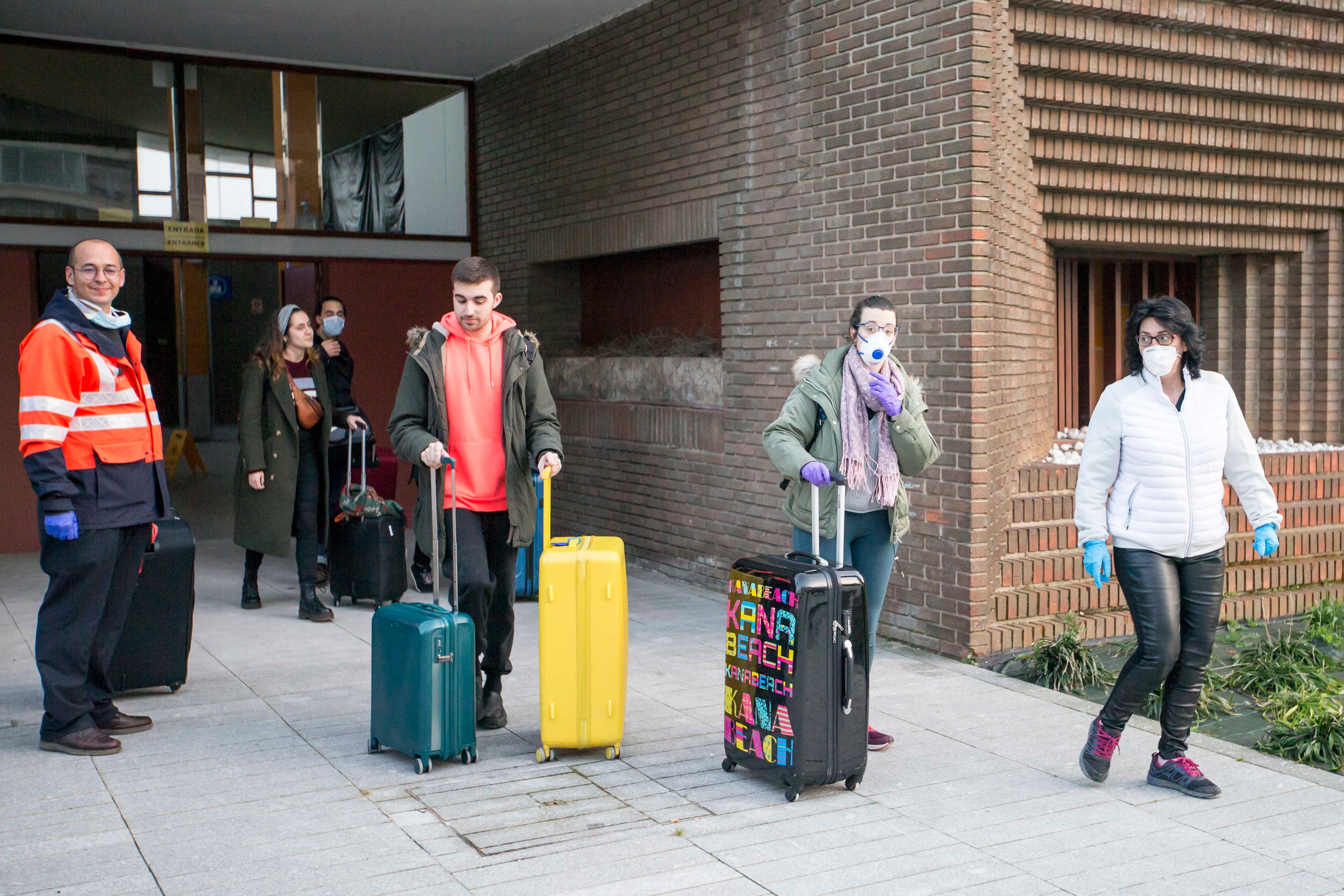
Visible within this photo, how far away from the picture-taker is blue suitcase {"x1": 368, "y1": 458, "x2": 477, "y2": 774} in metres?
4.61

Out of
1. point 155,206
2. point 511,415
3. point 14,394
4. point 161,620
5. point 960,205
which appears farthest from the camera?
point 155,206

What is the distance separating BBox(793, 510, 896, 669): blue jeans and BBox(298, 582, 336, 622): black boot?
3.72 m

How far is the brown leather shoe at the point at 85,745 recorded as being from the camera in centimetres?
490

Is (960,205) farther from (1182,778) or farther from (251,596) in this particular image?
(251,596)

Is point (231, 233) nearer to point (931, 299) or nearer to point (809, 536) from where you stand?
point (931, 299)

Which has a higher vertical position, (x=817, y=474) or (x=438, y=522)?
(x=817, y=474)

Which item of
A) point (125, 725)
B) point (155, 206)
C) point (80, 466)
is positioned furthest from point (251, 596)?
point (155, 206)

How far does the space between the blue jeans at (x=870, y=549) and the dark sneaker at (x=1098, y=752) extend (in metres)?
0.85

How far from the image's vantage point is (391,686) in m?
4.75

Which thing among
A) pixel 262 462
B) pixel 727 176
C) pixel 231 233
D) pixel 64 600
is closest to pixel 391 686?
pixel 64 600

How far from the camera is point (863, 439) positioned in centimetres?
471

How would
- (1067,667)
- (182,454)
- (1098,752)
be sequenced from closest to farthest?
(1098,752) < (1067,667) < (182,454)

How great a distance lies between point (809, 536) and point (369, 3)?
6.33 meters

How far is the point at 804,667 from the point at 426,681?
1411 millimetres
